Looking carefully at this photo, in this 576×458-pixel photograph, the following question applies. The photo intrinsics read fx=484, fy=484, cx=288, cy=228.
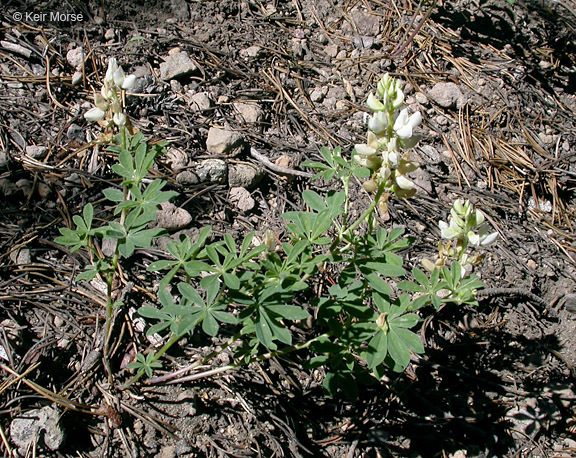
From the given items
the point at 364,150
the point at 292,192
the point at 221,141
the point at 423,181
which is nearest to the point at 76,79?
the point at 221,141

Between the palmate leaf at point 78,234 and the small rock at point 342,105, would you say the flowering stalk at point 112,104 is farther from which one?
the small rock at point 342,105

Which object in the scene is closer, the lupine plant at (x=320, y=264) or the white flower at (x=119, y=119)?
the lupine plant at (x=320, y=264)

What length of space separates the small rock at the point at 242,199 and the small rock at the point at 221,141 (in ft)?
0.92

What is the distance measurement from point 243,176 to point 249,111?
617mm

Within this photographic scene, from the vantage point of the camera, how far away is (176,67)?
3.38 meters

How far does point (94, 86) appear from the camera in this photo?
3.27 m

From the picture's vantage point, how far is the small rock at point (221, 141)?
119 inches

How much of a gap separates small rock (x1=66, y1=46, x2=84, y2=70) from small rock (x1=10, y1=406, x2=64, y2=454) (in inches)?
91.3

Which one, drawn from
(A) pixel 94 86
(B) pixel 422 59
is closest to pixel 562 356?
(B) pixel 422 59

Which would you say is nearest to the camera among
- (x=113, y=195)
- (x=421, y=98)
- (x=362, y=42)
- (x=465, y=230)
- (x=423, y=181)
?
(x=465, y=230)

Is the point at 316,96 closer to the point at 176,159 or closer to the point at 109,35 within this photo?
the point at 176,159

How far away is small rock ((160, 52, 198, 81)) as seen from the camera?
3.37 m

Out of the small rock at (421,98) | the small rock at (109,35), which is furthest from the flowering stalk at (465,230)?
the small rock at (109,35)

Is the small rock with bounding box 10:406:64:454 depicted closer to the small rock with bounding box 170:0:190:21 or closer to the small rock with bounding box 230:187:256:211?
the small rock with bounding box 230:187:256:211
